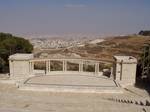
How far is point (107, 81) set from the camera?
1142 inches

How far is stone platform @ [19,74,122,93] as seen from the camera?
25734mm

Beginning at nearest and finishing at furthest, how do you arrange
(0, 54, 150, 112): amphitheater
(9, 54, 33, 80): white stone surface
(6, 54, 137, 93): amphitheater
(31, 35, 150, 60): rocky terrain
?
(0, 54, 150, 112): amphitheater → (6, 54, 137, 93): amphitheater → (9, 54, 33, 80): white stone surface → (31, 35, 150, 60): rocky terrain

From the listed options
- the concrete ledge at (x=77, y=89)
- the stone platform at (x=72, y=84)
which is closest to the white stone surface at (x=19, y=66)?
the stone platform at (x=72, y=84)

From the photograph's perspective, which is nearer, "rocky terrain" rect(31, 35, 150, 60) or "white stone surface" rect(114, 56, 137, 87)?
"white stone surface" rect(114, 56, 137, 87)

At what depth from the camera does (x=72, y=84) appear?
88.4ft

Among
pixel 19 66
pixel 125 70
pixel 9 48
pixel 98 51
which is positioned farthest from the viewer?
pixel 98 51

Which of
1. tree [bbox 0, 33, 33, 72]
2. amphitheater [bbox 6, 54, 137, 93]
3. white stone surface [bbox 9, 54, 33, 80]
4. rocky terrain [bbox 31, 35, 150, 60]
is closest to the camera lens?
amphitheater [bbox 6, 54, 137, 93]

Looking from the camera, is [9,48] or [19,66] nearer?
[19,66]

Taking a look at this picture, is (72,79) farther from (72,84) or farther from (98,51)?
(98,51)

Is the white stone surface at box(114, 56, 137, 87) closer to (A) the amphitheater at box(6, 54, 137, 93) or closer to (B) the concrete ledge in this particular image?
(A) the amphitheater at box(6, 54, 137, 93)

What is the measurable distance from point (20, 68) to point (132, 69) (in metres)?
14.7

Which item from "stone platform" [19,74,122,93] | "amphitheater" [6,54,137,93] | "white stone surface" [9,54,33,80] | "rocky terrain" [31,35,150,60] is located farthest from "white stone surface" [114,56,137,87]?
"rocky terrain" [31,35,150,60]

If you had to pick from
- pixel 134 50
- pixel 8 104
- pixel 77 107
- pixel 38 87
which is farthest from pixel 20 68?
pixel 134 50

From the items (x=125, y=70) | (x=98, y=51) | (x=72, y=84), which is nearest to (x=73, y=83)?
(x=72, y=84)
